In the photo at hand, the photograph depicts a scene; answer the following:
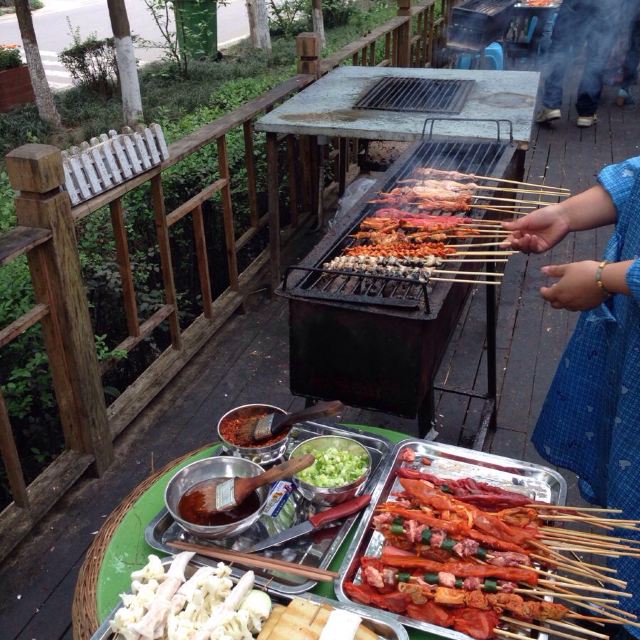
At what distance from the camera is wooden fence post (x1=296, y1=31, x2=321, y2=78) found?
21.9 ft

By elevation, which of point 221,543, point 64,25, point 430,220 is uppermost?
point 430,220

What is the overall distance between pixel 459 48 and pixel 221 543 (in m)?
11.0

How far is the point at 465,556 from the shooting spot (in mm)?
2139

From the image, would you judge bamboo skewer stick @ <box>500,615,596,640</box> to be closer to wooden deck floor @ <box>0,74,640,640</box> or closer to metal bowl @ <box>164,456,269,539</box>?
metal bowl @ <box>164,456,269,539</box>

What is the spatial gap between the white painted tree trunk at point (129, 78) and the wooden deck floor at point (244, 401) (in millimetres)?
7881

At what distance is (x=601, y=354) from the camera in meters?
2.94

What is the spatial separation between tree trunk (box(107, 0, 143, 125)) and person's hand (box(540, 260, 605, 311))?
1073 centimetres

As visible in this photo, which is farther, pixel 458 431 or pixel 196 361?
pixel 196 361

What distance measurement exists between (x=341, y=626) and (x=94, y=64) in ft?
56.5

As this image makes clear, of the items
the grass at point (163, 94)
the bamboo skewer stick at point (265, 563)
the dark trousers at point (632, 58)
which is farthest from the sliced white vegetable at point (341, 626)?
the dark trousers at point (632, 58)

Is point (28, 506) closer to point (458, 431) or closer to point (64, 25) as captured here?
point (458, 431)

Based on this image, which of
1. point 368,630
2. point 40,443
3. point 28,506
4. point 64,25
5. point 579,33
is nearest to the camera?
point 368,630

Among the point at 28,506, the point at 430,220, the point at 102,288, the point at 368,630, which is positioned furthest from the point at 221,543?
the point at 102,288

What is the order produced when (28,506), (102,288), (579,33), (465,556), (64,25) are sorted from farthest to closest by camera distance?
(64,25), (579,33), (102,288), (28,506), (465,556)
